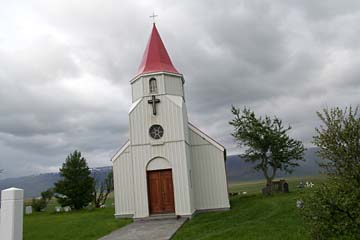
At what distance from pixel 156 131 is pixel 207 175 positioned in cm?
454

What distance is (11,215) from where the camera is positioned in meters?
4.80

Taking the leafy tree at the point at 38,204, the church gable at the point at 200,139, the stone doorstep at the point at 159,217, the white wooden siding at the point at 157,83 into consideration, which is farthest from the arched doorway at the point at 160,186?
the leafy tree at the point at 38,204

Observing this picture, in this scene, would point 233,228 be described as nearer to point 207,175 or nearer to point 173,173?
Answer: point 173,173

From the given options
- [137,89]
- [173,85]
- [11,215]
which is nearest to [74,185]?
[137,89]

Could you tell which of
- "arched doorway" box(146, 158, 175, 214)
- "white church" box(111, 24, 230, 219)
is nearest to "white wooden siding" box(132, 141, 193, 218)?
"white church" box(111, 24, 230, 219)

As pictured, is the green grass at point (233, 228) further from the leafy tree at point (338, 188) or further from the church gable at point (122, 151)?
the church gable at point (122, 151)

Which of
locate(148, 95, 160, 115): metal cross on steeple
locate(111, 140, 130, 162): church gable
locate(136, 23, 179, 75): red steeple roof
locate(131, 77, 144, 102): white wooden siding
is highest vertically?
locate(136, 23, 179, 75): red steeple roof

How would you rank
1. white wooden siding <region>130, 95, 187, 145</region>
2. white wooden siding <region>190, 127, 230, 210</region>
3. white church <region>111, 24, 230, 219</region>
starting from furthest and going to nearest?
white wooden siding <region>190, 127, 230, 210</region> → white wooden siding <region>130, 95, 187, 145</region> → white church <region>111, 24, 230, 219</region>

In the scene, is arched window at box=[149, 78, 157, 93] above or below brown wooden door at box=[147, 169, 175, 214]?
above

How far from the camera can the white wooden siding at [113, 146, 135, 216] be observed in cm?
2178

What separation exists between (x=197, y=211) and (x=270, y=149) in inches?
420

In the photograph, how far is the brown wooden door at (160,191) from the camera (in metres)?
19.8

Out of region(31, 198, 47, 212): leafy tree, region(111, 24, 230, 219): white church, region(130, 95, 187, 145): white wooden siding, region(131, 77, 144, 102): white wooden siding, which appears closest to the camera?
region(111, 24, 230, 219): white church

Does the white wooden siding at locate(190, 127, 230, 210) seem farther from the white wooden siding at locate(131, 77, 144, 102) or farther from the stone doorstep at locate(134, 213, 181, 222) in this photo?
the white wooden siding at locate(131, 77, 144, 102)
